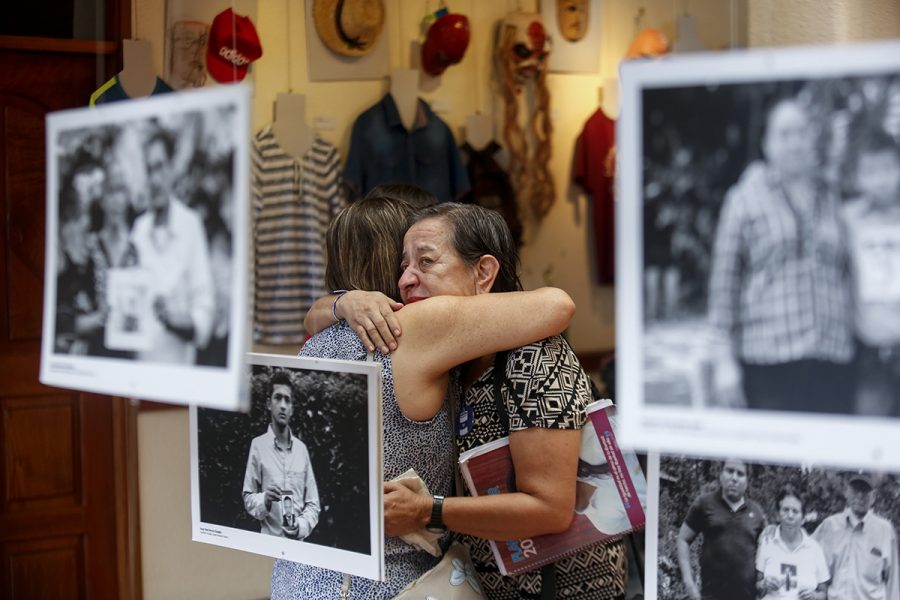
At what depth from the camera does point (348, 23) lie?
13.1 ft

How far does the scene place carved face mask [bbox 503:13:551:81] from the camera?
4484 millimetres

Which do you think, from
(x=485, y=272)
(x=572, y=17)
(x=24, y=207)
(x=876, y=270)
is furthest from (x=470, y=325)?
(x=572, y=17)

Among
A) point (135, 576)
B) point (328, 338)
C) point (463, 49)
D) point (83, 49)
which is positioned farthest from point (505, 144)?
point (328, 338)

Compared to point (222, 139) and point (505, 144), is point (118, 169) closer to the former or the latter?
point (222, 139)

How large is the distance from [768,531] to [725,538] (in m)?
Answer: 0.05

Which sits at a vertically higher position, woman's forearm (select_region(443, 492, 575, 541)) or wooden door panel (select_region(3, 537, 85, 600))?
woman's forearm (select_region(443, 492, 575, 541))

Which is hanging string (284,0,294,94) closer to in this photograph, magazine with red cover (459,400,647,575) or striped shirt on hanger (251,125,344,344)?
striped shirt on hanger (251,125,344,344)

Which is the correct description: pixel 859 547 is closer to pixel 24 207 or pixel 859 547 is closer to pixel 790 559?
pixel 790 559

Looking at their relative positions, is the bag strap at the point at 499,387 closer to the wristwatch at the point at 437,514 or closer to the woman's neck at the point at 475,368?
the woman's neck at the point at 475,368

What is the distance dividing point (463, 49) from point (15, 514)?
8.48 feet

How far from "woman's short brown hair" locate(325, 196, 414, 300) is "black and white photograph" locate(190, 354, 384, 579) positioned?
32cm

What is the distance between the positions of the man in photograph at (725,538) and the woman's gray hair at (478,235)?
1.90 ft

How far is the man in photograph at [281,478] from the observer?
1.39m

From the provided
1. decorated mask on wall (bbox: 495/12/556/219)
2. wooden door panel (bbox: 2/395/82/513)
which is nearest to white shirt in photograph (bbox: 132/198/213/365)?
wooden door panel (bbox: 2/395/82/513)
